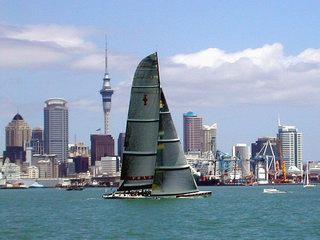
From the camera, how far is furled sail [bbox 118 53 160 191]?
114 metres

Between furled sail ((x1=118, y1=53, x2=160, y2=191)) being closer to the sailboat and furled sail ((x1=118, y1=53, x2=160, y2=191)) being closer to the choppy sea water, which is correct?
the sailboat

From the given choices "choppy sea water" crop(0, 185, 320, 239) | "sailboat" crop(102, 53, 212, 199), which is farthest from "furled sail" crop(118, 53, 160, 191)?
"choppy sea water" crop(0, 185, 320, 239)

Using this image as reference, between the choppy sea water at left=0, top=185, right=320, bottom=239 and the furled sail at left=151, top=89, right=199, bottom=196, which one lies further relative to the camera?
the furled sail at left=151, top=89, right=199, bottom=196

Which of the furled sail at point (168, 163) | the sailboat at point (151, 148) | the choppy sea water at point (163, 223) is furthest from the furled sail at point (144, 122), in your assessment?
the choppy sea water at point (163, 223)

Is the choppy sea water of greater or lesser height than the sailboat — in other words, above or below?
below

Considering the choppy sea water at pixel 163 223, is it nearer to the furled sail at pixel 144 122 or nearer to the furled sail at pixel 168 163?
the furled sail at pixel 168 163

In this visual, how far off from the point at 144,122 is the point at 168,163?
6376mm

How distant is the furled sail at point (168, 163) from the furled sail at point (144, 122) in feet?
6.40

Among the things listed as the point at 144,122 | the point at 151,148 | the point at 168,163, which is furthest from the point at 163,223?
the point at 144,122

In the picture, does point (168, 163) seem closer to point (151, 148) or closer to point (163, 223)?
point (151, 148)

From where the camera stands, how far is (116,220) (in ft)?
274

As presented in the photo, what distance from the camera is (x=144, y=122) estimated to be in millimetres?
113812

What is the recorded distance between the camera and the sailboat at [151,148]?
363 feet

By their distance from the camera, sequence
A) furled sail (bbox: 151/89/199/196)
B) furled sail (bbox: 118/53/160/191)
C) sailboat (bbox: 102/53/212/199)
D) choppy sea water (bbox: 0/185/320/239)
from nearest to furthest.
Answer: choppy sea water (bbox: 0/185/320/239), furled sail (bbox: 151/89/199/196), sailboat (bbox: 102/53/212/199), furled sail (bbox: 118/53/160/191)
